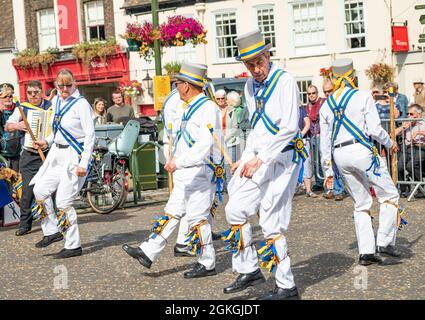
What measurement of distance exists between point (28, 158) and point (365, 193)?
4.77m

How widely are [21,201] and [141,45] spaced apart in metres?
6.77

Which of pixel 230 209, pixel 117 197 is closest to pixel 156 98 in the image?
pixel 117 197

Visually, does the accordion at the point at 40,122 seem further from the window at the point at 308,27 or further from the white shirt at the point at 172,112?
the window at the point at 308,27

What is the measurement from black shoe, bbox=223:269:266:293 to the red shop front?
80.2 feet

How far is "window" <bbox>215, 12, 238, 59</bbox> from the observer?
91.2ft

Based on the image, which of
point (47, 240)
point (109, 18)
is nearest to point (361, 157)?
point (47, 240)

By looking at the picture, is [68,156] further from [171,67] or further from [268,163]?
[171,67]

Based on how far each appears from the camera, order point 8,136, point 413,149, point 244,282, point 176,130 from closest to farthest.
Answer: point 244,282 → point 176,130 → point 8,136 → point 413,149

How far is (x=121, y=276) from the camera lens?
298 inches

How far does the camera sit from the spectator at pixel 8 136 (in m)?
11.3

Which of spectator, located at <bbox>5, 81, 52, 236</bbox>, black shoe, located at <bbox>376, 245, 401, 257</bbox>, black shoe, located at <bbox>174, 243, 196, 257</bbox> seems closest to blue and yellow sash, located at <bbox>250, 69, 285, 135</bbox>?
black shoe, located at <bbox>376, 245, 401, 257</bbox>

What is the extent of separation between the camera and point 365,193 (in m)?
7.57

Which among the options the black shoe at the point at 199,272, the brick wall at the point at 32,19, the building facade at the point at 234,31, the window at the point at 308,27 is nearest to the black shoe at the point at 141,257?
the black shoe at the point at 199,272

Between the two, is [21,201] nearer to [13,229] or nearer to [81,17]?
[13,229]
